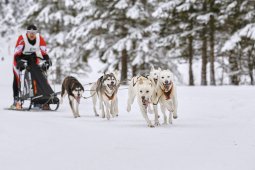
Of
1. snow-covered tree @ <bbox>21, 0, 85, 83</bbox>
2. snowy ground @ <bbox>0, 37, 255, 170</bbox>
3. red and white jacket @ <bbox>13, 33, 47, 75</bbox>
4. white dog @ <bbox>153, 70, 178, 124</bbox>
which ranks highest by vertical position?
snow-covered tree @ <bbox>21, 0, 85, 83</bbox>

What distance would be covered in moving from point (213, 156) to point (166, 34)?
1824 cm

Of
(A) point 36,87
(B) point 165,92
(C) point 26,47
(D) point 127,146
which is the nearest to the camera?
(D) point 127,146

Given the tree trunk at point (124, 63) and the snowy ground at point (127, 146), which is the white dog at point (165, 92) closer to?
the snowy ground at point (127, 146)

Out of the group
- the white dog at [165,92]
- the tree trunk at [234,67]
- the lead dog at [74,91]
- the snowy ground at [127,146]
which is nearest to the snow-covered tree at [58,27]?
the tree trunk at [234,67]

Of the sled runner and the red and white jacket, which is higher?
the red and white jacket

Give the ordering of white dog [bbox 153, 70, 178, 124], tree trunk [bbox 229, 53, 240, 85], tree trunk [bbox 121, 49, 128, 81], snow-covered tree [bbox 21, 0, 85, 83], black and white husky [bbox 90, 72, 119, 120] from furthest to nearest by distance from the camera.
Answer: snow-covered tree [bbox 21, 0, 85, 83], tree trunk [bbox 121, 49, 128, 81], tree trunk [bbox 229, 53, 240, 85], black and white husky [bbox 90, 72, 119, 120], white dog [bbox 153, 70, 178, 124]

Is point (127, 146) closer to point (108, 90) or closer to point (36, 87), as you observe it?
point (108, 90)

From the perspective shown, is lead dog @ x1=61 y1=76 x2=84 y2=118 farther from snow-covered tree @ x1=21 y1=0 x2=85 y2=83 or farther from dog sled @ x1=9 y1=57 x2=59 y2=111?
snow-covered tree @ x1=21 y1=0 x2=85 y2=83

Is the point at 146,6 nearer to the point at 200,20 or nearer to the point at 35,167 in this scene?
the point at 200,20

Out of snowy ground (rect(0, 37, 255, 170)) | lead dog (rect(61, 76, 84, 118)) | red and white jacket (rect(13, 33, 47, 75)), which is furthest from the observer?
red and white jacket (rect(13, 33, 47, 75))

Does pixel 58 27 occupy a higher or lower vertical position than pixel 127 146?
higher

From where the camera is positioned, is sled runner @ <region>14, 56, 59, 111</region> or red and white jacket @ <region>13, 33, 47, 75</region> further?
red and white jacket @ <region>13, 33, 47, 75</region>

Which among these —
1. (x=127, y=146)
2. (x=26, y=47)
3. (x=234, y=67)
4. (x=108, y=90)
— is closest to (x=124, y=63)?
(x=234, y=67)

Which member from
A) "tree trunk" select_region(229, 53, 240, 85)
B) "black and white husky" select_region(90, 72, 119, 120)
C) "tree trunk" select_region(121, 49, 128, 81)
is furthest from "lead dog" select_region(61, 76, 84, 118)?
"tree trunk" select_region(229, 53, 240, 85)
